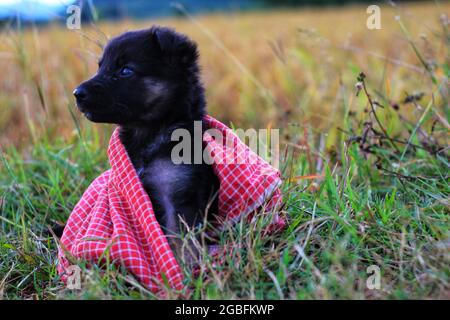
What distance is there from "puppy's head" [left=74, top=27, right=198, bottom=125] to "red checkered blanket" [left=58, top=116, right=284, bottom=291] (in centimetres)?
22

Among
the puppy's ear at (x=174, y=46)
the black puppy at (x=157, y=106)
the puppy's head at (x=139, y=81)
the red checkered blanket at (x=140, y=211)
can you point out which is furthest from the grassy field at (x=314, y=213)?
the puppy's ear at (x=174, y=46)

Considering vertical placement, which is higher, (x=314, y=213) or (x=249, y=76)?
(x=249, y=76)

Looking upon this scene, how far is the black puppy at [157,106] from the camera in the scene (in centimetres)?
265

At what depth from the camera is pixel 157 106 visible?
2.73 meters

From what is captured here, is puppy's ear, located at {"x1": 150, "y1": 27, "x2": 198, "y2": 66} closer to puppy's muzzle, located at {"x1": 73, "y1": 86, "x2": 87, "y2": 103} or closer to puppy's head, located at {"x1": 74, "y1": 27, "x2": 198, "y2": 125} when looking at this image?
puppy's head, located at {"x1": 74, "y1": 27, "x2": 198, "y2": 125}

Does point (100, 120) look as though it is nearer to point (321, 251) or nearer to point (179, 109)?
point (179, 109)

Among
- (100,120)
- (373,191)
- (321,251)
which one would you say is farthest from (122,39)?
(373,191)

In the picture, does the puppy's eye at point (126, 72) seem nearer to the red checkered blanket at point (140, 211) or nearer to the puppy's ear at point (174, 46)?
the puppy's ear at point (174, 46)

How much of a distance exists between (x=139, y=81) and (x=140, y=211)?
0.61 metres

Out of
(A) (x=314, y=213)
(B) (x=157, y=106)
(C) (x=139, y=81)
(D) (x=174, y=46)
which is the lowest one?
(A) (x=314, y=213)

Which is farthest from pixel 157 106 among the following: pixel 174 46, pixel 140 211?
pixel 140 211

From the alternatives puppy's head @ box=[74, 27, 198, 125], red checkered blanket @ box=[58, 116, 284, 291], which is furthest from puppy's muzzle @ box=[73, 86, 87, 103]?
red checkered blanket @ box=[58, 116, 284, 291]

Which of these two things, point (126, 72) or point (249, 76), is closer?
point (126, 72)

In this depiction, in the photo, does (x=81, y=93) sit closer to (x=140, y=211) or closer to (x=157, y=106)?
(x=157, y=106)
